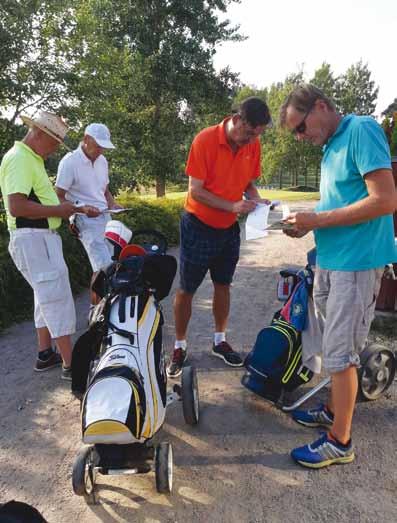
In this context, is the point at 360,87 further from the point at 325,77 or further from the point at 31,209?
the point at 31,209

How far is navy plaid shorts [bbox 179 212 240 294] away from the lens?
12.2 feet

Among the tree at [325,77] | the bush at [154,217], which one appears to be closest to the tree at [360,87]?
the tree at [325,77]

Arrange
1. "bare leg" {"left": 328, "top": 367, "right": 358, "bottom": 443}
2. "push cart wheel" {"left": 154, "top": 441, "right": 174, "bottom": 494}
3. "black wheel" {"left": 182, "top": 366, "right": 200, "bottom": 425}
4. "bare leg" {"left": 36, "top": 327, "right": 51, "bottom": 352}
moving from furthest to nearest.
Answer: "bare leg" {"left": 36, "top": 327, "right": 51, "bottom": 352} < "black wheel" {"left": 182, "top": 366, "right": 200, "bottom": 425} < "bare leg" {"left": 328, "top": 367, "right": 358, "bottom": 443} < "push cart wheel" {"left": 154, "top": 441, "right": 174, "bottom": 494}

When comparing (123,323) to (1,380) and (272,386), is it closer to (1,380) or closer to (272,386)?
(272,386)

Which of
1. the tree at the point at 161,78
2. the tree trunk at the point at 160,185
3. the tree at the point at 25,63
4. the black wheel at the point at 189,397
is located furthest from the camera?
the tree trunk at the point at 160,185

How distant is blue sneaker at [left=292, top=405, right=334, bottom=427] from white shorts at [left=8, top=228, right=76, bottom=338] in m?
2.10

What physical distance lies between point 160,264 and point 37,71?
7734mm

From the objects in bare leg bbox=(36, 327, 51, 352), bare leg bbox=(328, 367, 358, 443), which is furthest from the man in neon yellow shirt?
bare leg bbox=(328, 367, 358, 443)

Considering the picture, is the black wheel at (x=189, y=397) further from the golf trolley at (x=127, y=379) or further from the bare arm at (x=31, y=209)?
the bare arm at (x=31, y=209)

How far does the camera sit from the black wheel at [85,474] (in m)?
2.25

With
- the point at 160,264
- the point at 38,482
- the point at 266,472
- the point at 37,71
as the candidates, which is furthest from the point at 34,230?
the point at 37,71

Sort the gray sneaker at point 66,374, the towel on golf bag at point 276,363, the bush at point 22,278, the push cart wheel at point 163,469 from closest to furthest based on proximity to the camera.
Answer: the push cart wheel at point 163,469, the towel on golf bag at point 276,363, the gray sneaker at point 66,374, the bush at point 22,278

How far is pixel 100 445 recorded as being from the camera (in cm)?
222

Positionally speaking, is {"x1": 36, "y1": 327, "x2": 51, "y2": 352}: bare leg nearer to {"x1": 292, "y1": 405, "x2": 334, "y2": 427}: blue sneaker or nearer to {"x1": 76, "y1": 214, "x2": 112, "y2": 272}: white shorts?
{"x1": 76, "y1": 214, "x2": 112, "y2": 272}: white shorts
